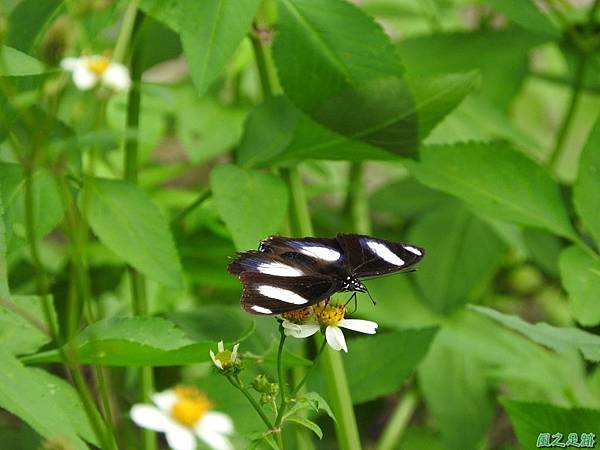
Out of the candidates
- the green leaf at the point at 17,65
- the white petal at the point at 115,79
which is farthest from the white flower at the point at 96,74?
the green leaf at the point at 17,65

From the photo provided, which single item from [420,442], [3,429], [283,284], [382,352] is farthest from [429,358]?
[283,284]

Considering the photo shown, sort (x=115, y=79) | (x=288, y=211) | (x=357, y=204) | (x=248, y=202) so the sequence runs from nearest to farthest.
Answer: (x=115, y=79) → (x=248, y=202) → (x=288, y=211) → (x=357, y=204)

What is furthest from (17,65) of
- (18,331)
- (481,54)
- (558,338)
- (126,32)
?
(481,54)

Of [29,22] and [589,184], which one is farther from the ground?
[29,22]

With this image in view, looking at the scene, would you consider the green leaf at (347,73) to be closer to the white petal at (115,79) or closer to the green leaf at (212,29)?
the green leaf at (212,29)

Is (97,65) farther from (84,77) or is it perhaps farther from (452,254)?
(452,254)

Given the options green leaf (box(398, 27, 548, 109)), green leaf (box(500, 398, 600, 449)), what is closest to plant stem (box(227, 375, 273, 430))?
green leaf (box(500, 398, 600, 449))

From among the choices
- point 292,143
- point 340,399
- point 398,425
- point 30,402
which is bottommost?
point 398,425

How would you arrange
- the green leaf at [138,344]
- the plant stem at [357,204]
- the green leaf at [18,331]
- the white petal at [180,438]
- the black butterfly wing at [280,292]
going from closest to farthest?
the white petal at [180,438], the black butterfly wing at [280,292], the green leaf at [138,344], the green leaf at [18,331], the plant stem at [357,204]
